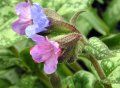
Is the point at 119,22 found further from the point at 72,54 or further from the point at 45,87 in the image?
the point at 72,54

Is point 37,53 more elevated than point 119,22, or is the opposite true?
point 37,53

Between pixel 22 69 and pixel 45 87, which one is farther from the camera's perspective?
pixel 22 69

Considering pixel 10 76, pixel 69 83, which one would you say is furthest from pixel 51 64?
pixel 10 76


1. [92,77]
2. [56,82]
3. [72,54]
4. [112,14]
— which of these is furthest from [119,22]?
[72,54]

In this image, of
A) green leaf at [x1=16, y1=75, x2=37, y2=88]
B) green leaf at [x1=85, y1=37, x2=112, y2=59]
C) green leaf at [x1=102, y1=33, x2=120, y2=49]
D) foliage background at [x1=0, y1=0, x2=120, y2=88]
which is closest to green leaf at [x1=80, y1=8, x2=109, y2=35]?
foliage background at [x1=0, y1=0, x2=120, y2=88]

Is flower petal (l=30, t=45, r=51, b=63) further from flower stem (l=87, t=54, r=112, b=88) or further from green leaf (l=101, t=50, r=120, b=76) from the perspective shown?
green leaf (l=101, t=50, r=120, b=76)

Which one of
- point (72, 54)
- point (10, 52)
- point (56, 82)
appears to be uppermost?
point (72, 54)

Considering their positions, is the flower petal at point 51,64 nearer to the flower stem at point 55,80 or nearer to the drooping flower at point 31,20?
the drooping flower at point 31,20
